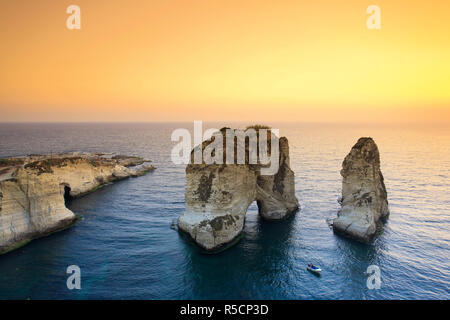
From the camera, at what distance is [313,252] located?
32.8 meters

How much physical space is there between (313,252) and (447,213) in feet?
92.8

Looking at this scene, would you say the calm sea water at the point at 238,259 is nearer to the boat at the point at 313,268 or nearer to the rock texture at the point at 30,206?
the boat at the point at 313,268

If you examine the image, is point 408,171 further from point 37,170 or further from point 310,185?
point 37,170

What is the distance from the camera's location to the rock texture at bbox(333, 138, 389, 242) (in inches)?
1407

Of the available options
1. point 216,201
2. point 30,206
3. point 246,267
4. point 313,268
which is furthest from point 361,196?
point 30,206

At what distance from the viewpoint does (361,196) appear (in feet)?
122

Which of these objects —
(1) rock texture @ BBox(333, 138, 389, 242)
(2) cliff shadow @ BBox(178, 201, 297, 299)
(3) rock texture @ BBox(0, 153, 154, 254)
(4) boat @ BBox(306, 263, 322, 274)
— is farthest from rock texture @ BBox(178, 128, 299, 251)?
(3) rock texture @ BBox(0, 153, 154, 254)

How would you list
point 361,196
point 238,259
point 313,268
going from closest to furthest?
point 313,268
point 238,259
point 361,196

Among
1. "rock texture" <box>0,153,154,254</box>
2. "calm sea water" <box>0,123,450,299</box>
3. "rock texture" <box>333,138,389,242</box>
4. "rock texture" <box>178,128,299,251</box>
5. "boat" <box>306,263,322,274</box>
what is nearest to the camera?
"calm sea water" <box>0,123,450,299</box>

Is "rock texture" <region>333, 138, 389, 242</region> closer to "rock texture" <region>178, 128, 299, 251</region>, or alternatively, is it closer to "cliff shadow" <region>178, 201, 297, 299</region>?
"cliff shadow" <region>178, 201, 297, 299</region>

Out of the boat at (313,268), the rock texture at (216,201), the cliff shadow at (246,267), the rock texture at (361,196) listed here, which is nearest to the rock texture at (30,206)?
the rock texture at (216,201)

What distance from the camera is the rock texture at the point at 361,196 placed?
117ft

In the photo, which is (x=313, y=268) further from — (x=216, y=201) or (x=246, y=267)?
(x=216, y=201)
